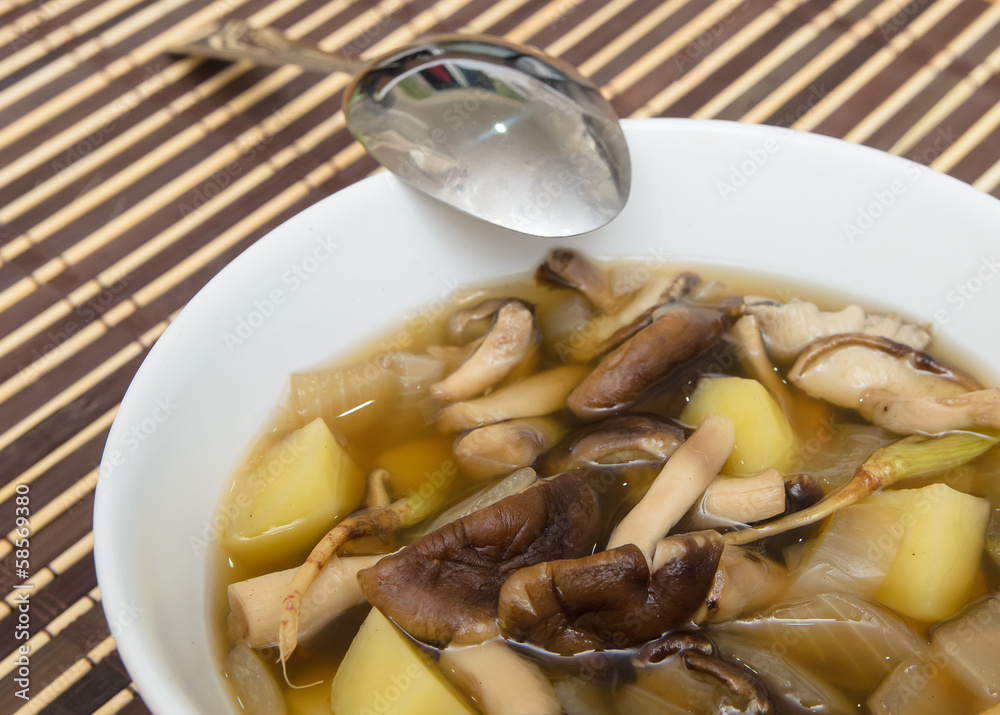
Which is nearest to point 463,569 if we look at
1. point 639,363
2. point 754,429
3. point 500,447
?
point 500,447

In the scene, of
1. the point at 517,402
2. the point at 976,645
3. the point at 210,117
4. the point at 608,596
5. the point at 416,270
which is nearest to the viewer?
the point at 608,596

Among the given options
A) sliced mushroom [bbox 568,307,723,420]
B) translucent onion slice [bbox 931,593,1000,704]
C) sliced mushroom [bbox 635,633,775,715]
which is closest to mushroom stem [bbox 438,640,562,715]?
sliced mushroom [bbox 635,633,775,715]

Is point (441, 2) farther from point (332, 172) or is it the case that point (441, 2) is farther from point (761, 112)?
point (761, 112)

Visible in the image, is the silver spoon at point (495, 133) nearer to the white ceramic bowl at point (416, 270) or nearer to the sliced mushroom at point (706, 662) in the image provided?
the white ceramic bowl at point (416, 270)

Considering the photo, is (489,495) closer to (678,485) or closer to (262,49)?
(678,485)

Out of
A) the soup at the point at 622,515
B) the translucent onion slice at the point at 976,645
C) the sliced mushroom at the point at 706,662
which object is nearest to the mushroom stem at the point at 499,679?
the soup at the point at 622,515

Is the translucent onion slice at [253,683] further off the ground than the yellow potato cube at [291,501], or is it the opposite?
the yellow potato cube at [291,501]
